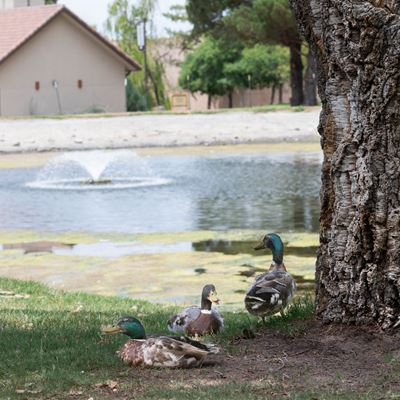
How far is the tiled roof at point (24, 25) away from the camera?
166 feet

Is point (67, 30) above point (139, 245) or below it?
above

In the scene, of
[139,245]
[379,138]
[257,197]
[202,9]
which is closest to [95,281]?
[139,245]

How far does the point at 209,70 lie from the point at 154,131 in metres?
31.1

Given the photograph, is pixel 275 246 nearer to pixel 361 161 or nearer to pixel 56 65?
pixel 361 161

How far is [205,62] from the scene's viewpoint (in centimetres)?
6775

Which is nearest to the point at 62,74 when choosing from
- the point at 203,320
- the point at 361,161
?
the point at 203,320

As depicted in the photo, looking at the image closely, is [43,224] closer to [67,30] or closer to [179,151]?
[179,151]

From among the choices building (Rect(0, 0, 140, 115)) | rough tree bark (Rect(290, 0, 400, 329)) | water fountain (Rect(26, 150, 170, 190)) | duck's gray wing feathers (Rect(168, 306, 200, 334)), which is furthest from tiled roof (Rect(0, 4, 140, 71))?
rough tree bark (Rect(290, 0, 400, 329))

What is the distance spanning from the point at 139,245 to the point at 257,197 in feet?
20.2

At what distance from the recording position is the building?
51188 mm

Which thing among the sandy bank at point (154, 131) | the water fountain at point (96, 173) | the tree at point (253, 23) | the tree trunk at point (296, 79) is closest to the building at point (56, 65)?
the tree at point (253, 23)

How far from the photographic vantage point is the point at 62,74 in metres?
53.1

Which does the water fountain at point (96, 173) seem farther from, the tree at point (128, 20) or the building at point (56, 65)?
the tree at point (128, 20)

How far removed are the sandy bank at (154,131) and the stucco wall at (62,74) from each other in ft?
37.7
